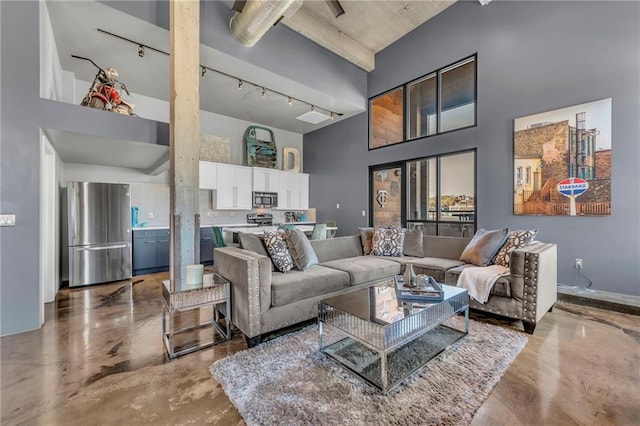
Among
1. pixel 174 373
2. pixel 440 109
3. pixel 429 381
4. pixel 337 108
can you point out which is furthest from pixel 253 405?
pixel 337 108

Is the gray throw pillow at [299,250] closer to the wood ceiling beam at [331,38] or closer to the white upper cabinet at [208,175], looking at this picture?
the white upper cabinet at [208,175]

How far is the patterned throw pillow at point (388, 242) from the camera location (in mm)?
3902

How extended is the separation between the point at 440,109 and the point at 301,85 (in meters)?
2.51

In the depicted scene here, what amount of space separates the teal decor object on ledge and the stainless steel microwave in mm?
742

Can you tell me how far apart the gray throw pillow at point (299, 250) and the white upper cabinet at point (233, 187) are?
3401 millimetres

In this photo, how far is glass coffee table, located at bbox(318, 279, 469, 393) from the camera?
1700mm

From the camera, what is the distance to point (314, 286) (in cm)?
263

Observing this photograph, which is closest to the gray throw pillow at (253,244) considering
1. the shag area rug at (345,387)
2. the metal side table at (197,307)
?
the metal side table at (197,307)

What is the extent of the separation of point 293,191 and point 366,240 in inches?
138

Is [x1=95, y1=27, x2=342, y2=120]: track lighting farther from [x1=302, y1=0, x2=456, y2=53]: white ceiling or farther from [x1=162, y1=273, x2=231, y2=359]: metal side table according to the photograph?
[x1=162, y1=273, x2=231, y2=359]: metal side table

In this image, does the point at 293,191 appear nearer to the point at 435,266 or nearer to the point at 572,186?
the point at 435,266

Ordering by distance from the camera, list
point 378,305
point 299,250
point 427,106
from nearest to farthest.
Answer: point 378,305 < point 299,250 < point 427,106

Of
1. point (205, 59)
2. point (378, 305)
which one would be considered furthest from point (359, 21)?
point (378, 305)

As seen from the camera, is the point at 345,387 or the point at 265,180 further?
the point at 265,180
